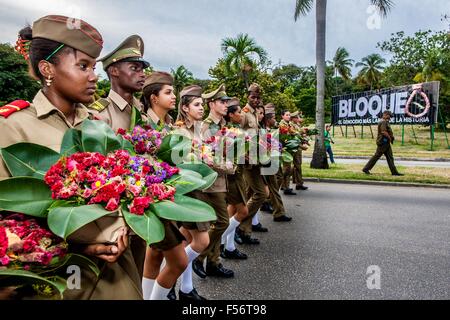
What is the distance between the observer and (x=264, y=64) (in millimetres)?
28016

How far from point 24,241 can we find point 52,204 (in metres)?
0.16

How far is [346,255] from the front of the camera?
4.74 metres

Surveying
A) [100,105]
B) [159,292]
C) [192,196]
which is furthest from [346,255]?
[100,105]

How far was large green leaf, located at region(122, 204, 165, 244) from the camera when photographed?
4.53ft

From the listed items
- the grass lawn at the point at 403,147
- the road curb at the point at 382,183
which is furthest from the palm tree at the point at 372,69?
the road curb at the point at 382,183

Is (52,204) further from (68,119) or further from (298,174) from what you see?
(298,174)

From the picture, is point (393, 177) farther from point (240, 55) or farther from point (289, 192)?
point (240, 55)

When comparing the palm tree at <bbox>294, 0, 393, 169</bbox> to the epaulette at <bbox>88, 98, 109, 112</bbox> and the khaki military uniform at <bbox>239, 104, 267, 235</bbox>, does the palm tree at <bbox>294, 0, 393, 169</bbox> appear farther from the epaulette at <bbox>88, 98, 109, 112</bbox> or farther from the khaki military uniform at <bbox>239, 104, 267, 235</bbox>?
the epaulette at <bbox>88, 98, 109, 112</bbox>

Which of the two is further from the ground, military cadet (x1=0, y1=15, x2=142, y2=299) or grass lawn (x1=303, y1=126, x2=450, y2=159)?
military cadet (x1=0, y1=15, x2=142, y2=299)

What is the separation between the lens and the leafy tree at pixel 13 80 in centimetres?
2652

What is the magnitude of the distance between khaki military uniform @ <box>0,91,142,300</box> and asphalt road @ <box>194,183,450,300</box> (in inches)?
83.5

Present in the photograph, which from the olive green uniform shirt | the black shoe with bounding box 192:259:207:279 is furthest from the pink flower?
the black shoe with bounding box 192:259:207:279

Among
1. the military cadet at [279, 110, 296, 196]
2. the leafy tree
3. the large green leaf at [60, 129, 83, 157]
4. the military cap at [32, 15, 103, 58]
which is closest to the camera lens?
the large green leaf at [60, 129, 83, 157]

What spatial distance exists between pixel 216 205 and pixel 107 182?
2484 millimetres
